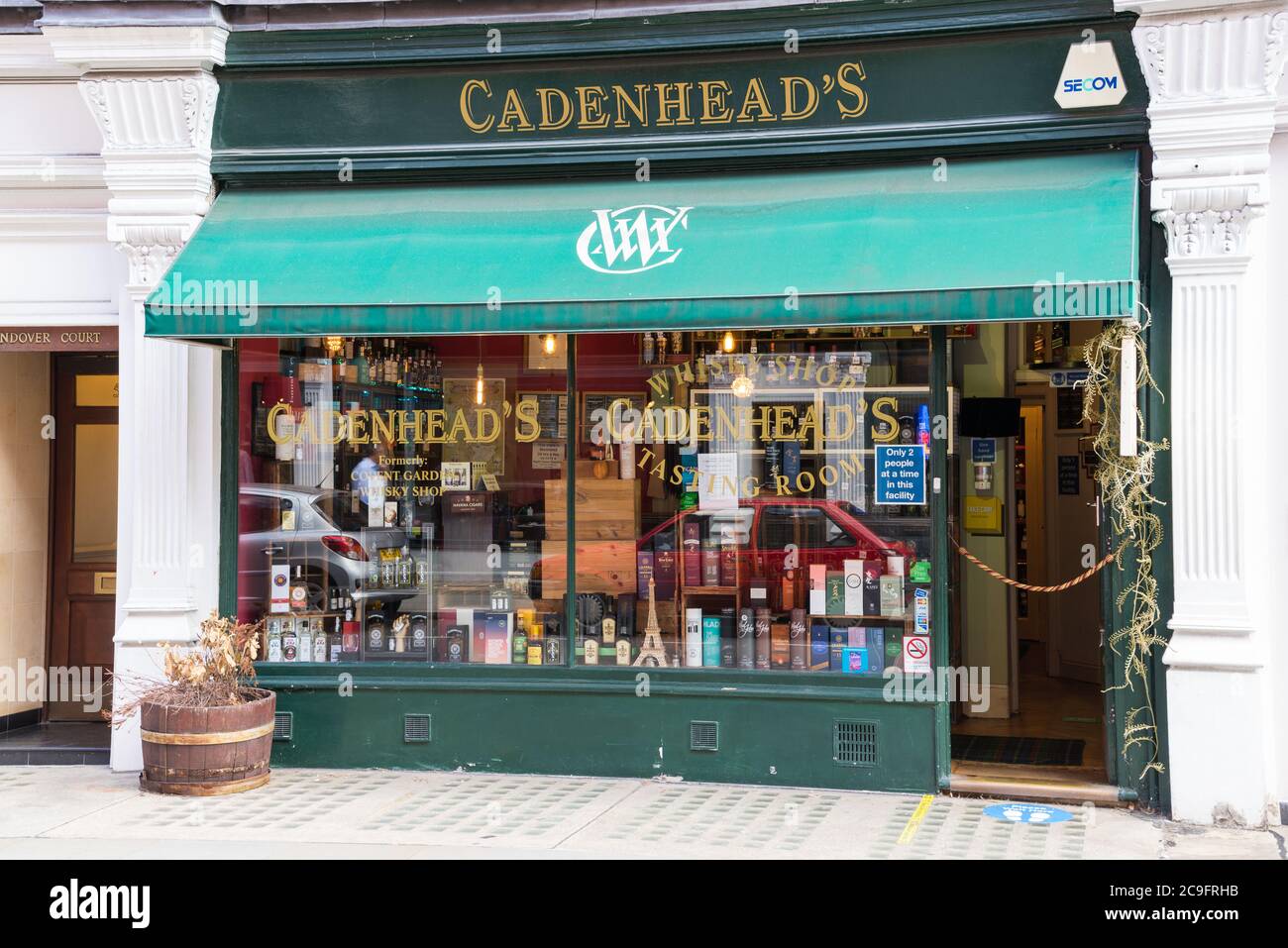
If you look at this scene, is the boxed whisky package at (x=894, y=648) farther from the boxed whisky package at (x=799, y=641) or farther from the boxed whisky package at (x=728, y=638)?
the boxed whisky package at (x=728, y=638)

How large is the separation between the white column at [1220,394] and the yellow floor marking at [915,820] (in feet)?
4.46

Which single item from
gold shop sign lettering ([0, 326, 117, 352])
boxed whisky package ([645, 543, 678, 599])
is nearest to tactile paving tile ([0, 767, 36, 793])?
gold shop sign lettering ([0, 326, 117, 352])

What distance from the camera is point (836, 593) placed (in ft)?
27.3

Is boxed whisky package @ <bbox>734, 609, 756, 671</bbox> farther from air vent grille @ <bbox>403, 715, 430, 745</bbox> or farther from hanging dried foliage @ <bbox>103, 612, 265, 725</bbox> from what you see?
hanging dried foliage @ <bbox>103, 612, 265, 725</bbox>

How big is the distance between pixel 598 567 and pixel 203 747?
8.97ft

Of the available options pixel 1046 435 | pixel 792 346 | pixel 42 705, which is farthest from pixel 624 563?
pixel 1046 435

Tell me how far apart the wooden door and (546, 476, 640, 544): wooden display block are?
13.2 feet

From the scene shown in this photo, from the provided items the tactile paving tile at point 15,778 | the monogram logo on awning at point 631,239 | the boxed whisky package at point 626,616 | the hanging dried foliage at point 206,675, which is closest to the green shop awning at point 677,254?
the monogram logo on awning at point 631,239

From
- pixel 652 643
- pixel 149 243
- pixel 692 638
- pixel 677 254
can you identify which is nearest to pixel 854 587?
pixel 692 638

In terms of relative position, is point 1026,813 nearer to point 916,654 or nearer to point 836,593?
point 916,654

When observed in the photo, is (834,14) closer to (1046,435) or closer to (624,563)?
(624,563)

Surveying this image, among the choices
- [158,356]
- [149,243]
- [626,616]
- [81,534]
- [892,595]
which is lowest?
[626,616]

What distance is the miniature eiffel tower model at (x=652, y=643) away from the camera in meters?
8.47

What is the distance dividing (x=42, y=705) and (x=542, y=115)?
19.9 ft
